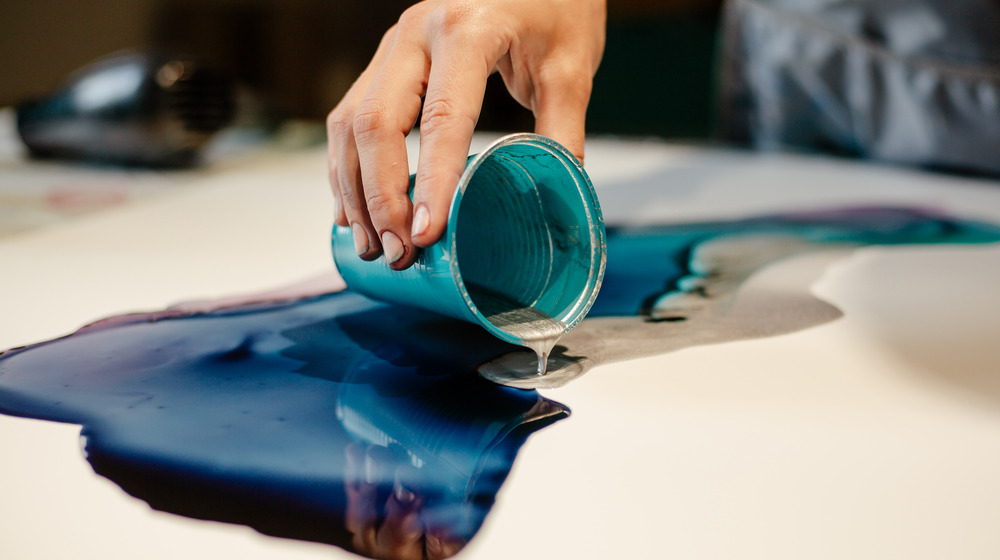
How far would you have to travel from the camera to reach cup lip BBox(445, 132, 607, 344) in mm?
Result: 813

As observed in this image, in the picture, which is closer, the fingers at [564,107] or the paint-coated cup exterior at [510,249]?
the paint-coated cup exterior at [510,249]

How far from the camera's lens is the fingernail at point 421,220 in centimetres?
81

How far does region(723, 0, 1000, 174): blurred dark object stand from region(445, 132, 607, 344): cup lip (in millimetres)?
1700

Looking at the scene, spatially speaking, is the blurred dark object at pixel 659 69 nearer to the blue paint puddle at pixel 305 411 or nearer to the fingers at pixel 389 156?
the blue paint puddle at pixel 305 411

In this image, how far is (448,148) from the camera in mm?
841

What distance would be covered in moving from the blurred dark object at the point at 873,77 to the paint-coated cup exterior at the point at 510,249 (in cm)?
167

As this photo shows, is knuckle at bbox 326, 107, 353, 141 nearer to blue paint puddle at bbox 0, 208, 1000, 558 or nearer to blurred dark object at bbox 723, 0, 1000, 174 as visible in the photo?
blue paint puddle at bbox 0, 208, 1000, 558

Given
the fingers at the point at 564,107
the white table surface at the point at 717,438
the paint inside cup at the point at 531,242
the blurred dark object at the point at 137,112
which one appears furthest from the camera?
the blurred dark object at the point at 137,112

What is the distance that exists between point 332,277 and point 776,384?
0.80 m

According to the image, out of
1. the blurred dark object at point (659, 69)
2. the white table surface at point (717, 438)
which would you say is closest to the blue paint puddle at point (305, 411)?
the white table surface at point (717, 438)

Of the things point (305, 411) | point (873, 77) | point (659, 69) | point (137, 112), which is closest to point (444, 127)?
point (305, 411)

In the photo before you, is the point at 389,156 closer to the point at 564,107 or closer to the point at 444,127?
the point at 444,127

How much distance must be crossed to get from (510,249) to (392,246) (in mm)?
255

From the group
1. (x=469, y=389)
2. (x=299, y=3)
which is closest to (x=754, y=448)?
(x=469, y=389)
